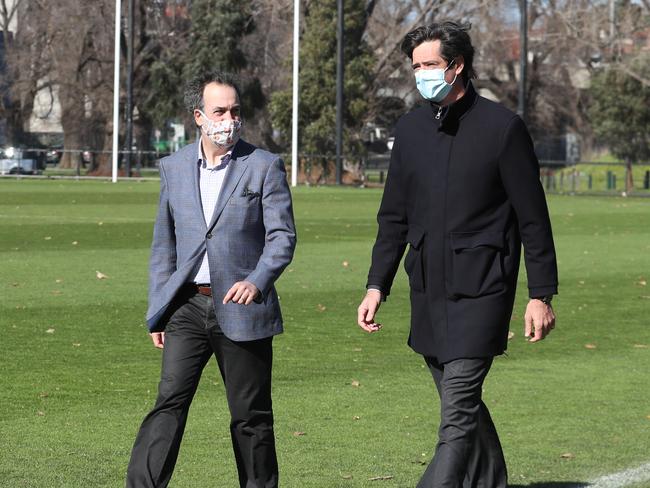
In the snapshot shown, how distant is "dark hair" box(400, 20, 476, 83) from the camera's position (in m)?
5.77

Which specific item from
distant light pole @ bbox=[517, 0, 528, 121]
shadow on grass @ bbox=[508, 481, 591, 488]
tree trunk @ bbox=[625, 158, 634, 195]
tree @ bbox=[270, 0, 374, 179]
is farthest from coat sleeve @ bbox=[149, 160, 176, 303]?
tree @ bbox=[270, 0, 374, 179]

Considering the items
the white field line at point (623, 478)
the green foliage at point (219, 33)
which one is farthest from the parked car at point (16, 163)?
the white field line at point (623, 478)

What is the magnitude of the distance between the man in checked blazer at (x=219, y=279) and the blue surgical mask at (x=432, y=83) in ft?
2.32

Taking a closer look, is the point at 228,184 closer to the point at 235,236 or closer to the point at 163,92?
the point at 235,236

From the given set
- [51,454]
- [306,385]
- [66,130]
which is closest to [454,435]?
[51,454]

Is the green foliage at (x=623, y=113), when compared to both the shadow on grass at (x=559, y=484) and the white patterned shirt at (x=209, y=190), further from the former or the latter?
the white patterned shirt at (x=209, y=190)

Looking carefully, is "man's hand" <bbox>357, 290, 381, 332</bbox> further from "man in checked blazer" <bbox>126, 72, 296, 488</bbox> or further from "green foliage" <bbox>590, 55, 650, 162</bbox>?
"green foliage" <bbox>590, 55, 650, 162</bbox>

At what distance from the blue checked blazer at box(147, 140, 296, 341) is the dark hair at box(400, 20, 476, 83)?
0.78 m

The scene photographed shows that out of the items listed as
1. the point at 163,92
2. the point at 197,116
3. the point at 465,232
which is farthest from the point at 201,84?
the point at 163,92

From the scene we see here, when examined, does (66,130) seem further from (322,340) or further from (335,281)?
(322,340)

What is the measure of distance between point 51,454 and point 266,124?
57.8 meters

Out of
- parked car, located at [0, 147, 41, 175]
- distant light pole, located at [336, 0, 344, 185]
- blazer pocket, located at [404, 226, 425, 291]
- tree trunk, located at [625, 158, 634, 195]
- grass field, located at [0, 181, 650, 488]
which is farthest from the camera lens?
parked car, located at [0, 147, 41, 175]

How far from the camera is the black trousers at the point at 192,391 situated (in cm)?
606

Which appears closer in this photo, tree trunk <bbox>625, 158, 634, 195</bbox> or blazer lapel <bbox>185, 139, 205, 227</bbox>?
blazer lapel <bbox>185, 139, 205, 227</bbox>
